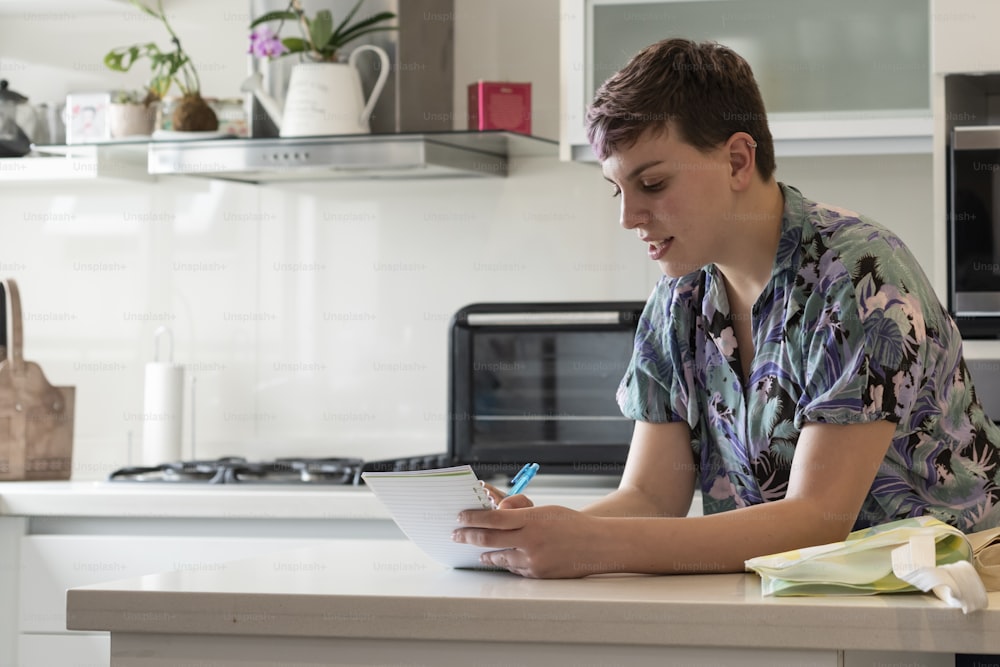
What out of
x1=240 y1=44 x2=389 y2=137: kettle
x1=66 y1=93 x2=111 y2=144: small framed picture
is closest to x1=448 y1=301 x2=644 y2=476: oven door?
x1=240 y1=44 x2=389 y2=137: kettle

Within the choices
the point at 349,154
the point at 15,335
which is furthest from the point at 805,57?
the point at 15,335

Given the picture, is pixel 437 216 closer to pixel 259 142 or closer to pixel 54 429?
pixel 259 142

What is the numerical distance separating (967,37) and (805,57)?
0.33m

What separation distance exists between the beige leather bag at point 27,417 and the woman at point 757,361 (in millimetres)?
1752

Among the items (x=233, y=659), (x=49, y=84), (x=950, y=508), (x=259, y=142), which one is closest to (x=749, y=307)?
(x=950, y=508)

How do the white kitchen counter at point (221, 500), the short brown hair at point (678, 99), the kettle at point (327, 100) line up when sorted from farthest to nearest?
the kettle at point (327, 100)
the white kitchen counter at point (221, 500)
the short brown hair at point (678, 99)

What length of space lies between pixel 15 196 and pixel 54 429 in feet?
2.34

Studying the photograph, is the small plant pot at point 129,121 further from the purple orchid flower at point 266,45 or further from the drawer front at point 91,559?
the drawer front at point 91,559

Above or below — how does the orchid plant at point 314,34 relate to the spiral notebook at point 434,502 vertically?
above

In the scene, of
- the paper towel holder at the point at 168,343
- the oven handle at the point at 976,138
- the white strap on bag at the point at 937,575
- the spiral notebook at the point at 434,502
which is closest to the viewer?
the white strap on bag at the point at 937,575

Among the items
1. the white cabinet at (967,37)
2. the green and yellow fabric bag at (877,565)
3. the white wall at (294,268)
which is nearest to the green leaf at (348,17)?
the white wall at (294,268)

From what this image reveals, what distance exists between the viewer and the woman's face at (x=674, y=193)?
4.35 feet

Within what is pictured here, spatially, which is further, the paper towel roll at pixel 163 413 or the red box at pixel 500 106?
the paper towel roll at pixel 163 413

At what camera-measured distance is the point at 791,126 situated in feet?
8.46
